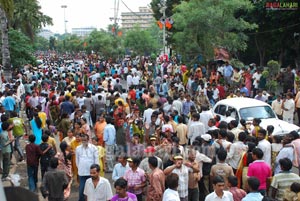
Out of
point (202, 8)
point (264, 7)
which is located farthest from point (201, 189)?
point (264, 7)

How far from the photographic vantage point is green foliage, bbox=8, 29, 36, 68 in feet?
88.7

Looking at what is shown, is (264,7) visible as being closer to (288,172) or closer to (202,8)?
(202,8)

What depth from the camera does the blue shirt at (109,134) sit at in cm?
1058

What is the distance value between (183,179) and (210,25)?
17.8 meters

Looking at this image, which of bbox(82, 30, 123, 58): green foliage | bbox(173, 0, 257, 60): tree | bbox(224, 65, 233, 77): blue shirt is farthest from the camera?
bbox(82, 30, 123, 58): green foliage

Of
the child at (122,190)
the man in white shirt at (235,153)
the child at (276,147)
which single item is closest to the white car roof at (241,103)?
the child at (276,147)

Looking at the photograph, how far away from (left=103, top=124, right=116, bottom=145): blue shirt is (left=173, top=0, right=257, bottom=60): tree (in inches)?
566

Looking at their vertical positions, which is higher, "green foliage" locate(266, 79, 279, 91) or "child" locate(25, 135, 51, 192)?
→ "green foliage" locate(266, 79, 279, 91)

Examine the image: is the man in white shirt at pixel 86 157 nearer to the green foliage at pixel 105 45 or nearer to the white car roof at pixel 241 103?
the white car roof at pixel 241 103

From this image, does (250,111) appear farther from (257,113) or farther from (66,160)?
(66,160)

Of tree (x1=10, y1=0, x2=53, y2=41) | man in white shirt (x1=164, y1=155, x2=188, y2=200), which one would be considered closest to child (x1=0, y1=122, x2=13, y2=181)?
man in white shirt (x1=164, y1=155, x2=188, y2=200)

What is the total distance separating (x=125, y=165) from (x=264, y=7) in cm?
2186

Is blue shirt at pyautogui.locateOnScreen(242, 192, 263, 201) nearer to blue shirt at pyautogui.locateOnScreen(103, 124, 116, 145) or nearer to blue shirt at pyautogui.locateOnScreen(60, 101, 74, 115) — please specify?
blue shirt at pyautogui.locateOnScreen(103, 124, 116, 145)

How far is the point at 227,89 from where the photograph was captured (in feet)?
62.7
